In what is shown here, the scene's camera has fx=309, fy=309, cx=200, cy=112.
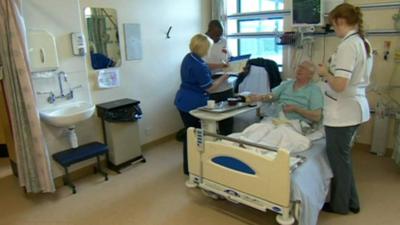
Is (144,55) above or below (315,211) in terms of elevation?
above

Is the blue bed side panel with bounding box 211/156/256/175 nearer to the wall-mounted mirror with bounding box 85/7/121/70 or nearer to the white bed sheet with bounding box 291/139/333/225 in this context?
the white bed sheet with bounding box 291/139/333/225

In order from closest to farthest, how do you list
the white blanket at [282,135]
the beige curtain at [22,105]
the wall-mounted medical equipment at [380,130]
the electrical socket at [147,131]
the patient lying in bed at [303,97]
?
the white blanket at [282,135], the beige curtain at [22,105], the patient lying in bed at [303,97], the wall-mounted medical equipment at [380,130], the electrical socket at [147,131]

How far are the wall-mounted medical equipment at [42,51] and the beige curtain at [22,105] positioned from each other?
0.18 meters

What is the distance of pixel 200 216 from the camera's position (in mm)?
2484

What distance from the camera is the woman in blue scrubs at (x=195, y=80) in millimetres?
2928

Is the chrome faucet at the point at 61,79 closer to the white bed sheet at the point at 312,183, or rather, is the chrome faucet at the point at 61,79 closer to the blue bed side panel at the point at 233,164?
the blue bed side panel at the point at 233,164

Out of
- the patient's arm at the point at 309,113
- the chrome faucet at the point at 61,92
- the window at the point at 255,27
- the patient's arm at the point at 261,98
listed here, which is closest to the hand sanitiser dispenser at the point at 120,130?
the chrome faucet at the point at 61,92

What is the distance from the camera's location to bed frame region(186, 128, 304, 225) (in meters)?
1.97

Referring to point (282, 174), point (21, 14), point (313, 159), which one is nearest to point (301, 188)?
point (282, 174)

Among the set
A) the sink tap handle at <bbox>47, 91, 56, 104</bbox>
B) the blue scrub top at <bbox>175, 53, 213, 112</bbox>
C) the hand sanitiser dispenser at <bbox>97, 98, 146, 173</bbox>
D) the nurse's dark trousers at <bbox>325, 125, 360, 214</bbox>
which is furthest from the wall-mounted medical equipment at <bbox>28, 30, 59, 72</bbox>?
the nurse's dark trousers at <bbox>325, 125, 360, 214</bbox>

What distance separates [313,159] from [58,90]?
2.39 meters

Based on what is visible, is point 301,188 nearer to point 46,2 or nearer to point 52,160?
point 52,160

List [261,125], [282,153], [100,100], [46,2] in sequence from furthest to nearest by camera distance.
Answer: [100,100] → [46,2] → [261,125] → [282,153]

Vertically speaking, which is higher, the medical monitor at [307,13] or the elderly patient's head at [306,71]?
the medical monitor at [307,13]
